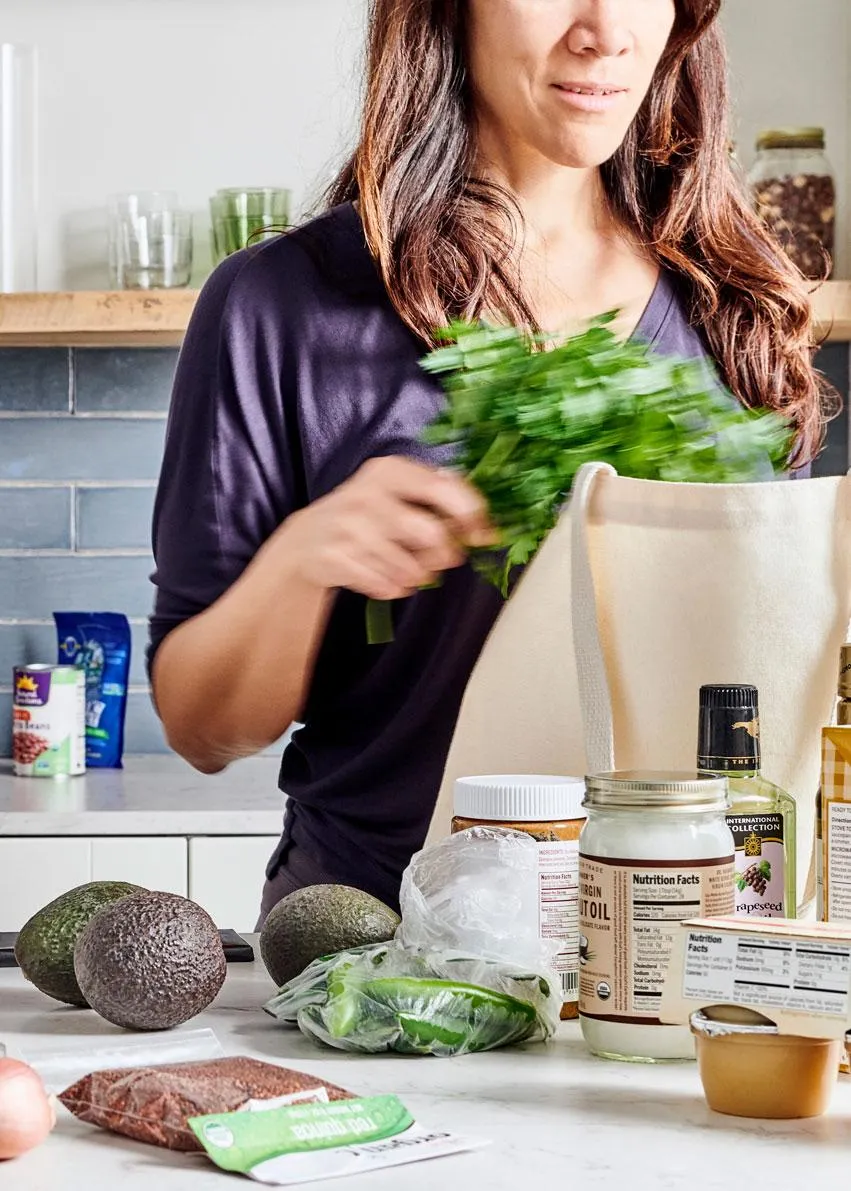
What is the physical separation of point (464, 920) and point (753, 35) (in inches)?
85.4

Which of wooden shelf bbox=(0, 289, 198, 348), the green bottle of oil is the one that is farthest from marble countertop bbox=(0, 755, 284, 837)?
the green bottle of oil

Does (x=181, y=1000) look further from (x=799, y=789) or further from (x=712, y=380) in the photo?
(x=712, y=380)

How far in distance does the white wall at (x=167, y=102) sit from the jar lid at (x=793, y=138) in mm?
652

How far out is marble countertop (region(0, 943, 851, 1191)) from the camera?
1.88 feet

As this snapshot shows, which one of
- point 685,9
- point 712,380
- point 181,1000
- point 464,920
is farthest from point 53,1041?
point 685,9

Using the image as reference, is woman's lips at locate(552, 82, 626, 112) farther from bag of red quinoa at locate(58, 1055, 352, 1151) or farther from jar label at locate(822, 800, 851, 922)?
bag of red quinoa at locate(58, 1055, 352, 1151)

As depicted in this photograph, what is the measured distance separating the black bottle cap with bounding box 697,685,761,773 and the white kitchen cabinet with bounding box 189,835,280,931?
140cm

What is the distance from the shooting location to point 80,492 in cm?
268

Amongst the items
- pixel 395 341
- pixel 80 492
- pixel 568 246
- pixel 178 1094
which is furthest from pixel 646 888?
pixel 80 492

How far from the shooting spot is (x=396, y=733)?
3.91 feet

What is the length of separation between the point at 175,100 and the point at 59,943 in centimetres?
198

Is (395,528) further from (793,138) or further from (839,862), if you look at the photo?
(793,138)

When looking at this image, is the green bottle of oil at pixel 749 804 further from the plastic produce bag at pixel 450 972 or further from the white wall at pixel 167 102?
the white wall at pixel 167 102

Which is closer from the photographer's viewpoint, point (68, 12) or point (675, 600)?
point (675, 600)
